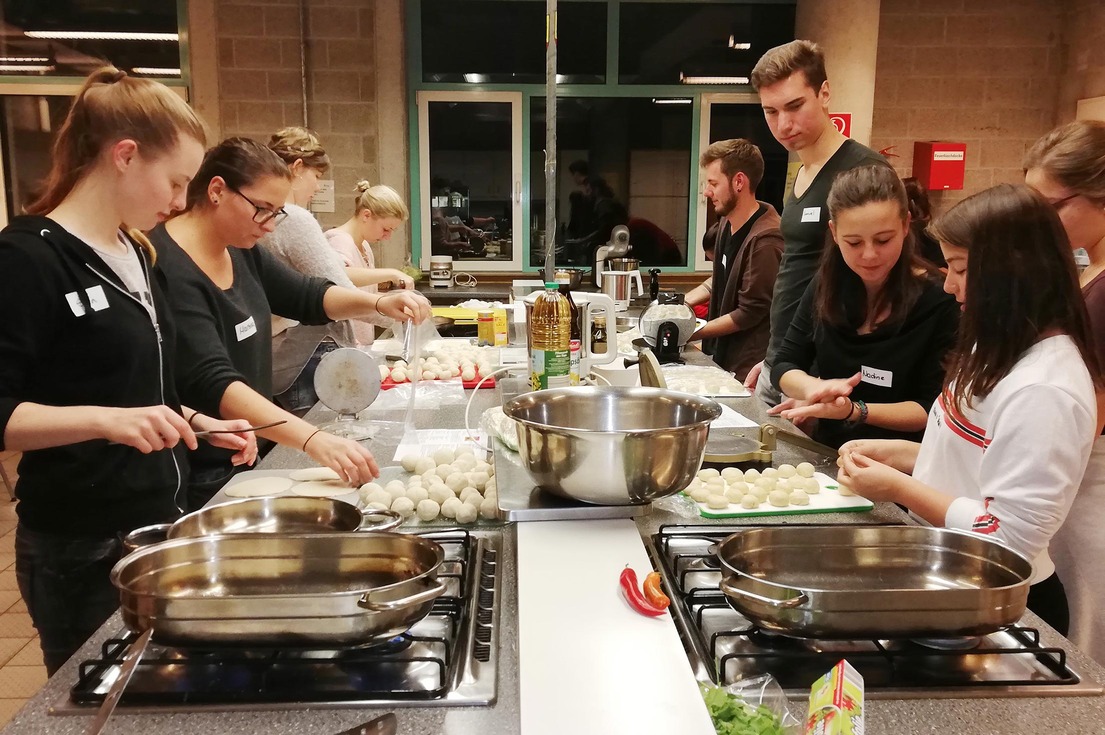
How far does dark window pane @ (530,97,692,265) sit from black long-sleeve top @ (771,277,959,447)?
4.21 m

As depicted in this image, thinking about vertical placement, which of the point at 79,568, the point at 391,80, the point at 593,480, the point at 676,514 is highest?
the point at 391,80

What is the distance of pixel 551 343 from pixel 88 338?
3.02 ft

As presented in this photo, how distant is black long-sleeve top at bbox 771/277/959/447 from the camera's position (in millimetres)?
1948

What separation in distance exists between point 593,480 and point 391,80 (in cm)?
504

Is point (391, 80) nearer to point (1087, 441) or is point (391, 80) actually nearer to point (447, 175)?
point (447, 175)

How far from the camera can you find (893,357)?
1978 millimetres

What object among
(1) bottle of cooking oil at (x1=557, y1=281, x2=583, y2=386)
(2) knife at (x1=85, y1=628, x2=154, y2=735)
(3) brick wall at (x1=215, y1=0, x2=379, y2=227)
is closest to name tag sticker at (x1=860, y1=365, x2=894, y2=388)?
(1) bottle of cooking oil at (x1=557, y1=281, x2=583, y2=386)

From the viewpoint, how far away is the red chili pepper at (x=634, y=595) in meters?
1.01

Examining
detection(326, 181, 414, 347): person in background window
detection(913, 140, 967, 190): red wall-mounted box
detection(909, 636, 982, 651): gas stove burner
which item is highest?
detection(913, 140, 967, 190): red wall-mounted box

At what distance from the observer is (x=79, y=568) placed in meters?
1.54

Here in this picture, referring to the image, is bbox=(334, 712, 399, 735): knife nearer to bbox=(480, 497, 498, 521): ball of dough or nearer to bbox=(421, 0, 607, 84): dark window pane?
bbox=(480, 497, 498, 521): ball of dough

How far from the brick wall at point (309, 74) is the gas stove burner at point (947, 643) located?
5.33m

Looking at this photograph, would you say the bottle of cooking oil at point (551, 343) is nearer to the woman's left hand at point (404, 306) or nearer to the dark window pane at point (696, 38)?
the woman's left hand at point (404, 306)

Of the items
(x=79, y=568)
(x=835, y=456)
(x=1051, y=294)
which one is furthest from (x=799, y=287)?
(x=79, y=568)
